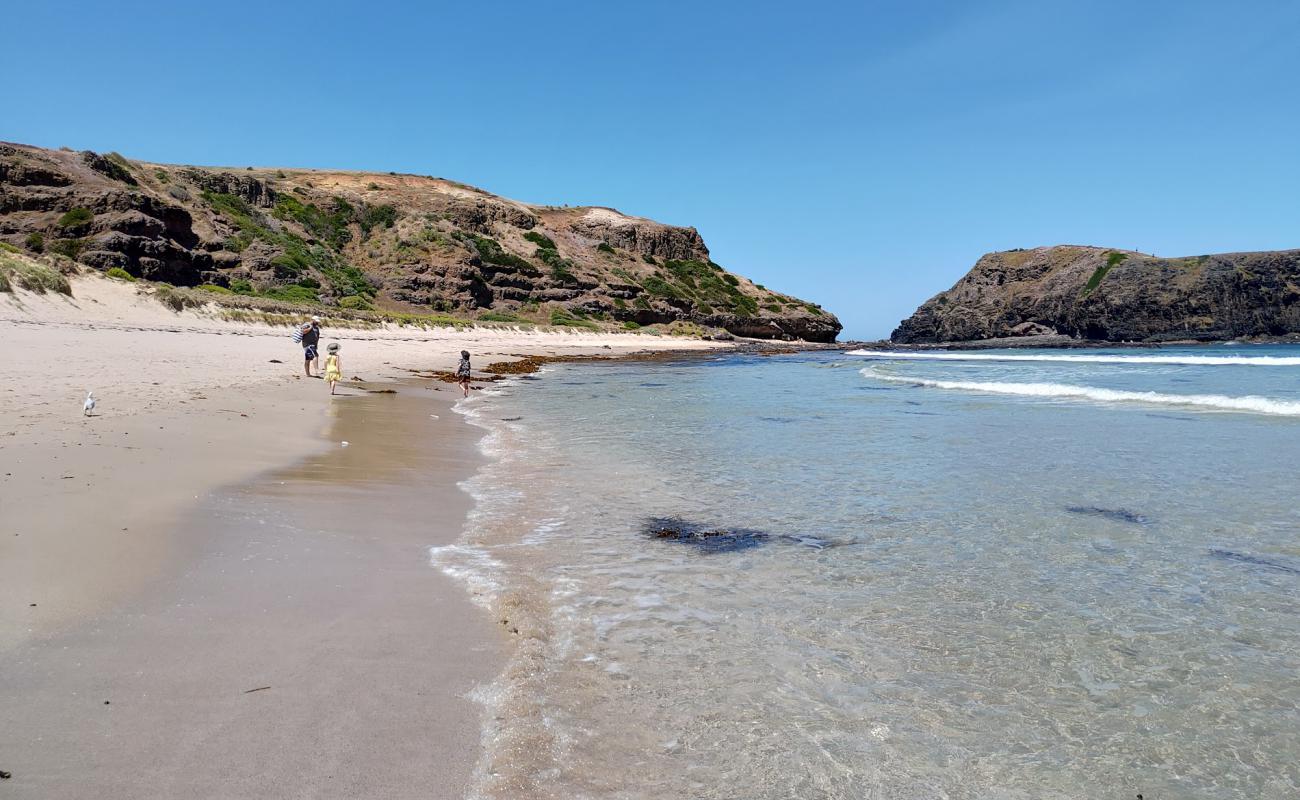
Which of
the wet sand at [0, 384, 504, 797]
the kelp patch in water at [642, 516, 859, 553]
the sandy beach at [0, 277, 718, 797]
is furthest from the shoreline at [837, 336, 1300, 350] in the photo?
the wet sand at [0, 384, 504, 797]

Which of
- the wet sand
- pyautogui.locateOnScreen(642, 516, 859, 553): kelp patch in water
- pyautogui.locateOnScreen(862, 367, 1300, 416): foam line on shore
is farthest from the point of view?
pyautogui.locateOnScreen(862, 367, 1300, 416): foam line on shore

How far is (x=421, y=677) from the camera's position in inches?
128

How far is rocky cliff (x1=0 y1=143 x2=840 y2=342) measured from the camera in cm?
4172

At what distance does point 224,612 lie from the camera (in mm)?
3730

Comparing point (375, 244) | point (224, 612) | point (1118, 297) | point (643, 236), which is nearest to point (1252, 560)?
point (224, 612)

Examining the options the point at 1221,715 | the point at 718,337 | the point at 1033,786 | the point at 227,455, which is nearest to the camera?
the point at 1033,786

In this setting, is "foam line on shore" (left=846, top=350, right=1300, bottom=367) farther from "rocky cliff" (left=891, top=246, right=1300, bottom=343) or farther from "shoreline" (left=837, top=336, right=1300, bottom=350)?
"rocky cliff" (left=891, top=246, right=1300, bottom=343)

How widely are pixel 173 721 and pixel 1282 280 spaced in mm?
112500

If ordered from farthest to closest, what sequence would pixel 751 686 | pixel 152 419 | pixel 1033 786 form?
pixel 152 419 < pixel 751 686 < pixel 1033 786

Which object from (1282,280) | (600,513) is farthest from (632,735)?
(1282,280)

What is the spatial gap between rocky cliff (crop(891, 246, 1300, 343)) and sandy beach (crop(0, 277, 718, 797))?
104580mm

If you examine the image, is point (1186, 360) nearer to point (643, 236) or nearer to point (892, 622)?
point (892, 622)

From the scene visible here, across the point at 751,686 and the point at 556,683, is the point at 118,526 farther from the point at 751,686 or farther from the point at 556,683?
the point at 751,686

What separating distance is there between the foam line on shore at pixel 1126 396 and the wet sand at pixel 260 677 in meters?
17.2
